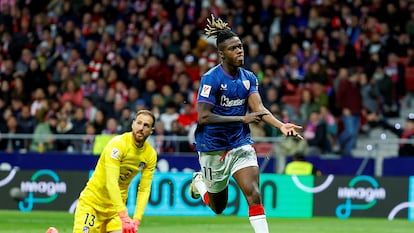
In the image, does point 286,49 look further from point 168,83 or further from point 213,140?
point 213,140

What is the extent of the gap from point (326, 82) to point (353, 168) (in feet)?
10.0

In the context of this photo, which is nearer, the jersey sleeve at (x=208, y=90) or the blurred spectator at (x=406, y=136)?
the jersey sleeve at (x=208, y=90)

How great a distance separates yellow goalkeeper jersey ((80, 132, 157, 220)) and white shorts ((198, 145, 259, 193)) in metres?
0.82

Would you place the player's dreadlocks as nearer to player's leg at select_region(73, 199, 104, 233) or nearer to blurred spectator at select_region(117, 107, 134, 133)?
player's leg at select_region(73, 199, 104, 233)

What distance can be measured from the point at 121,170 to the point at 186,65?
15.8 metres

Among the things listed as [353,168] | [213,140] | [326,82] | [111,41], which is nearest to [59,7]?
[111,41]

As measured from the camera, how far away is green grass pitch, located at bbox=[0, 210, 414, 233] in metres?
17.3

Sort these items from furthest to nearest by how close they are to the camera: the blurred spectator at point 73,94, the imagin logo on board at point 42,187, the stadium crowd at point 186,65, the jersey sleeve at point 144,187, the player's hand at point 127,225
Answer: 1. the blurred spectator at point 73,94
2. the stadium crowd at point 186,65
3. the imagin logo on board at point 42,187
4. the jersey sleeve at point 144,187
5. the player's hand at point 127,225

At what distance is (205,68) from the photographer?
26.2 m

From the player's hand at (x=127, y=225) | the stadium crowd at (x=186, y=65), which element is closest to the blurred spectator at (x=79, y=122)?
the stadium crowd at (x=186, y=65)

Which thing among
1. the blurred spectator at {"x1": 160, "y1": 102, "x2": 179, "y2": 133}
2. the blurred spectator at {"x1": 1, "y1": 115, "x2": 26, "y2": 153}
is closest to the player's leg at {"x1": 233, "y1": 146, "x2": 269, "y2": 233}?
the blurred spectator at {"x1": 160, "y1": 102, "x2": 179, "y2": 133}

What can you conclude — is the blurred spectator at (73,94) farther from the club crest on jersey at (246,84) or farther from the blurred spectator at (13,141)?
the club crest on jersey at (246,84)

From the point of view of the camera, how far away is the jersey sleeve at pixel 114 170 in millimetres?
11008

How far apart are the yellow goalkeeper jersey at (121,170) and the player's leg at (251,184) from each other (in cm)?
98
